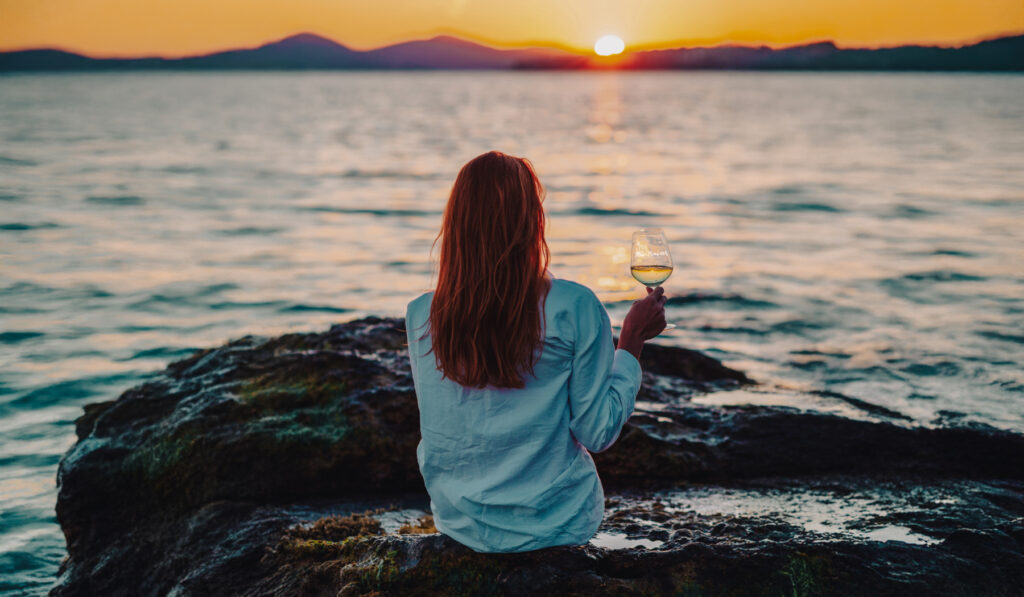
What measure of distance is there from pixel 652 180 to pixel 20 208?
20988 mm

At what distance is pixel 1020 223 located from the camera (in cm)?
2122

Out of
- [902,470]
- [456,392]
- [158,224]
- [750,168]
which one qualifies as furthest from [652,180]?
[456,392]

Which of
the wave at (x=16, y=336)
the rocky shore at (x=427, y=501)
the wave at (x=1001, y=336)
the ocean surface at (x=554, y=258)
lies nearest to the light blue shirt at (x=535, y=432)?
the rocky shore at (x=427, y=501)

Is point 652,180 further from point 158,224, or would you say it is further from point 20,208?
point 20,208

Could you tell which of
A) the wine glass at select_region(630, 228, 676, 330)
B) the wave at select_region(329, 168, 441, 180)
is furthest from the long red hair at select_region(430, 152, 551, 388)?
the wave at select_region(329, 168, 441, 180)

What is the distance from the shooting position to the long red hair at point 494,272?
119 inches

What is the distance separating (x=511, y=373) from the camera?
314 cm

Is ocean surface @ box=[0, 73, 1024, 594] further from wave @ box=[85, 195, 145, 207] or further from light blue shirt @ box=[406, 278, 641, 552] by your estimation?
light blue shirt @ box=[406, 278, 641, 552]

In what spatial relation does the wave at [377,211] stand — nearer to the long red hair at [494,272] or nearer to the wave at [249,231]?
the wave at [249,231]

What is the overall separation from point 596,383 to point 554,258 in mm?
14743

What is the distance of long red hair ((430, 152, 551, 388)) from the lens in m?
3.03

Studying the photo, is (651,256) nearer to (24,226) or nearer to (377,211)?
(377,211)

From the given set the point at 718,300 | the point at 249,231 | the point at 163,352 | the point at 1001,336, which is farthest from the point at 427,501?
the point at 249,231

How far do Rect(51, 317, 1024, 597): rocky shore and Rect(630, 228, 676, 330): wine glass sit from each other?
1.23 meters
